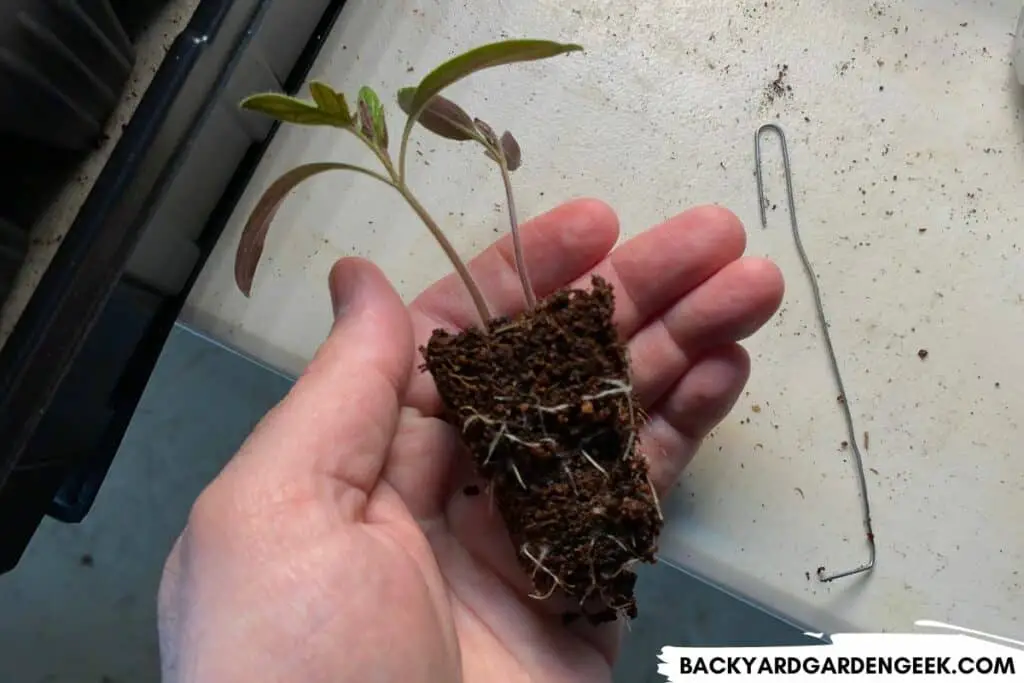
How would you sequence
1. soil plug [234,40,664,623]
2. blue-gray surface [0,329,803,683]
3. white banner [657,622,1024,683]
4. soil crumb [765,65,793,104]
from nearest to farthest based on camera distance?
soil plug [234,40,664,623] → white banner [657,622,1024,683] → soil crumb [765,65,793,104] → blue-gray surface [0,329,803,683]

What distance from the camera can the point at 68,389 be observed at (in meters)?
1.01

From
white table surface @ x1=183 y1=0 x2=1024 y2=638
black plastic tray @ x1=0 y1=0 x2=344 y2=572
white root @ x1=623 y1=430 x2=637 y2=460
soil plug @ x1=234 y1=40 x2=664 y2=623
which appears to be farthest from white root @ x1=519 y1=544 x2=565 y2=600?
black plastic tray @ x1=0 y1=0 x2=344 y2=572

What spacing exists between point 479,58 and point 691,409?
417mm

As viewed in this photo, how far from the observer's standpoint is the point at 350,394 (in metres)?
0.75

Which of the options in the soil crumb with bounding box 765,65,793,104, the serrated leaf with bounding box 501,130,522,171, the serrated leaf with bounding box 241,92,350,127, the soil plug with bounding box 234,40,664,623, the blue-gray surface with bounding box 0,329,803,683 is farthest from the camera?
the blue-gray surface with bounding box 0,329,803,683

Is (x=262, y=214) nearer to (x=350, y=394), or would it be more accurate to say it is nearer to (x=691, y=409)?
(x=350, y=394)

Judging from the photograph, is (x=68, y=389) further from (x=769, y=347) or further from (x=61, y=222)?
(x=769, y=347)

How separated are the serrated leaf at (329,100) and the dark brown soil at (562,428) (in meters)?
0.21

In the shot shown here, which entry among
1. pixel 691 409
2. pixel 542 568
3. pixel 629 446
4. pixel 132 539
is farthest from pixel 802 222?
pixel 132 539

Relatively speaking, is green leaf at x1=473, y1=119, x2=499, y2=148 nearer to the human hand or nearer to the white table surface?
the human hand

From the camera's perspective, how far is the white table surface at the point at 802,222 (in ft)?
3.24

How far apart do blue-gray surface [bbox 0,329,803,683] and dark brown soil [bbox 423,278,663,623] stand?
653mm

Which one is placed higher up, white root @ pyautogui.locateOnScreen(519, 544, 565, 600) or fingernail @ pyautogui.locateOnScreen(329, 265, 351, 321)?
fingernail @ pyautogui.locateOnScreen(329, 265, 351, 321)

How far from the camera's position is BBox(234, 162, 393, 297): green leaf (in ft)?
2.35
